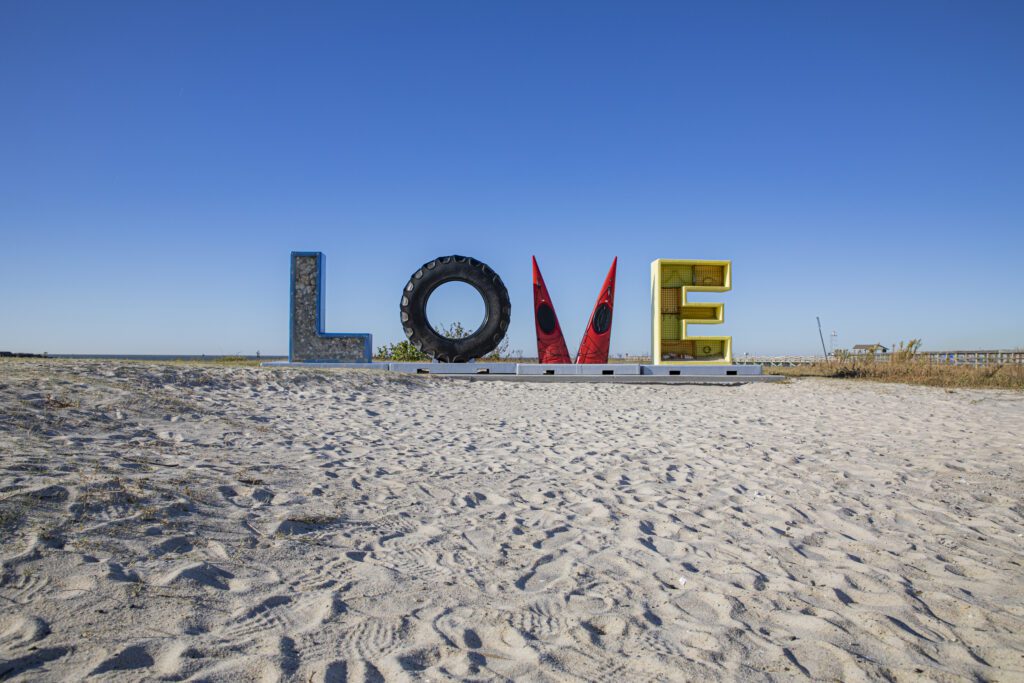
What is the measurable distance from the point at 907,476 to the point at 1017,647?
288 cm

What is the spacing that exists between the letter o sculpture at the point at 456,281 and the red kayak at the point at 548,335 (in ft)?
2.39

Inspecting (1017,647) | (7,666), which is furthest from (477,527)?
(1017,647)

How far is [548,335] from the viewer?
47.9 ft

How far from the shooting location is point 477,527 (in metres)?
3.92

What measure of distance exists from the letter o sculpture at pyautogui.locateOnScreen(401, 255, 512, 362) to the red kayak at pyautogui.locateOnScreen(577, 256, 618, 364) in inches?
74.7

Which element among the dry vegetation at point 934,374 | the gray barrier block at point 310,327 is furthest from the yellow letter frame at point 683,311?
the gray barrier block at point 310,327

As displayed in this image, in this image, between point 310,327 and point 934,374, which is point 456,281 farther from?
point 934,374

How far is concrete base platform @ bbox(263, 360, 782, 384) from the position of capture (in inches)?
549

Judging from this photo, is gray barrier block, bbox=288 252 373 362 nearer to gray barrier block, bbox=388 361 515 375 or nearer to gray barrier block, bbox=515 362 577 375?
gray barrier block, bbox=388 361 515 375

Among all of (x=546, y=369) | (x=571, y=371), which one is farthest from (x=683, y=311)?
(x=546, y=369)

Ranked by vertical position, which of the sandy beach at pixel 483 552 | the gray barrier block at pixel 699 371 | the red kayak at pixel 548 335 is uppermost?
the red kayak at pixel 548 335

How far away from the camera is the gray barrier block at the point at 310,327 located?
14.6m

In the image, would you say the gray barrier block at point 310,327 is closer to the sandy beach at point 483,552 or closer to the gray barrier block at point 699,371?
the gray barrier block at point 699,371

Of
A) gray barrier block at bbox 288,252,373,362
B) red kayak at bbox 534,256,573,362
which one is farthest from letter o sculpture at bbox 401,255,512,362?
gray barrier block at bbox 288,252,373,362
